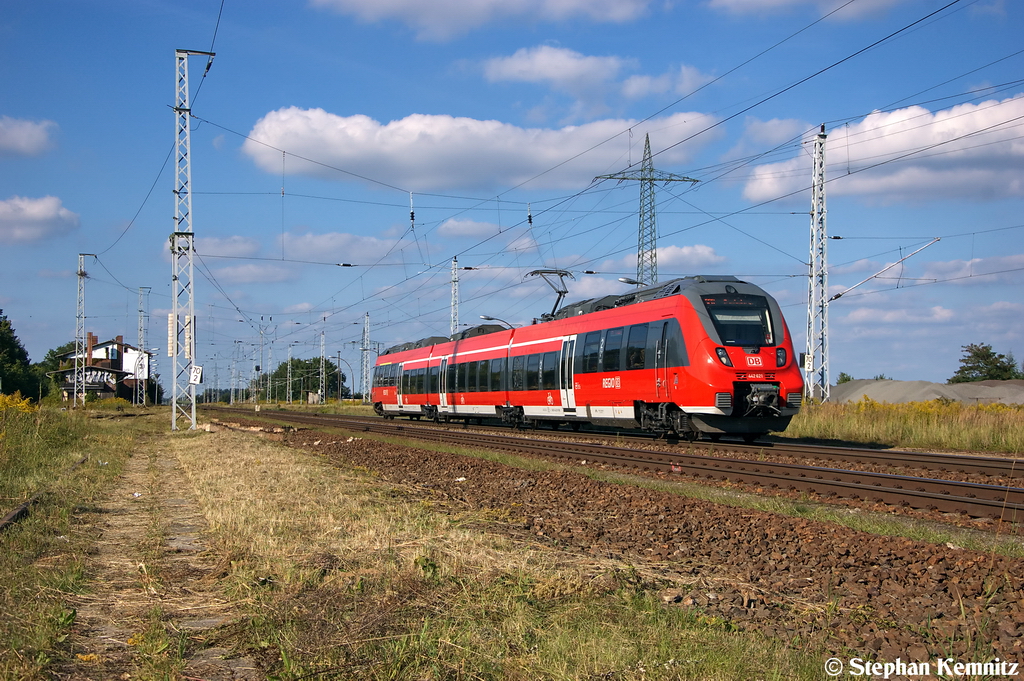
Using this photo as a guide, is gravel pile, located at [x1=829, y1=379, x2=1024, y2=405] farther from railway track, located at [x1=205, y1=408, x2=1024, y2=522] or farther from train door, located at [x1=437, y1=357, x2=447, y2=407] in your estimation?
railway track, located at [x1=205, y1=408, x2=1024, y2=522]

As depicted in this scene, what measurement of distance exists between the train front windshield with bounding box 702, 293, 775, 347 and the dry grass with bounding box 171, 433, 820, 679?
1075 cm

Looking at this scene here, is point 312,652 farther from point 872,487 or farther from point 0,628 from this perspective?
point 872,487

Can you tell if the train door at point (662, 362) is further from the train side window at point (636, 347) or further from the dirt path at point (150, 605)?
the dirt path at point (150, 605)

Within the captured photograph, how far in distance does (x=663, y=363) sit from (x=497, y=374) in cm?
1281

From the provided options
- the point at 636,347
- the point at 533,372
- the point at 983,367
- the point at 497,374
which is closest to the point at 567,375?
the point at 533,372

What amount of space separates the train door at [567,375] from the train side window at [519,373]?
331cm

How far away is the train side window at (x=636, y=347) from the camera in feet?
66.7

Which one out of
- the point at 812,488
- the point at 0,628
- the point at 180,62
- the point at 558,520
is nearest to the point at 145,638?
the point at 0,628

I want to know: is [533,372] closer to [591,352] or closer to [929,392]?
[591,352]

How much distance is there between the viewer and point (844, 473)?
480 inches

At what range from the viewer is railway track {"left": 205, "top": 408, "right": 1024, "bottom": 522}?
32.6ft

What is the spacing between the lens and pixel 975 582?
587 centimetres

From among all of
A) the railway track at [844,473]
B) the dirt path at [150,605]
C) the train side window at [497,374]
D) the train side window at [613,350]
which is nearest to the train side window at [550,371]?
the train side window at [613,350]

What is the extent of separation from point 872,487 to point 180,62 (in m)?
27.6
